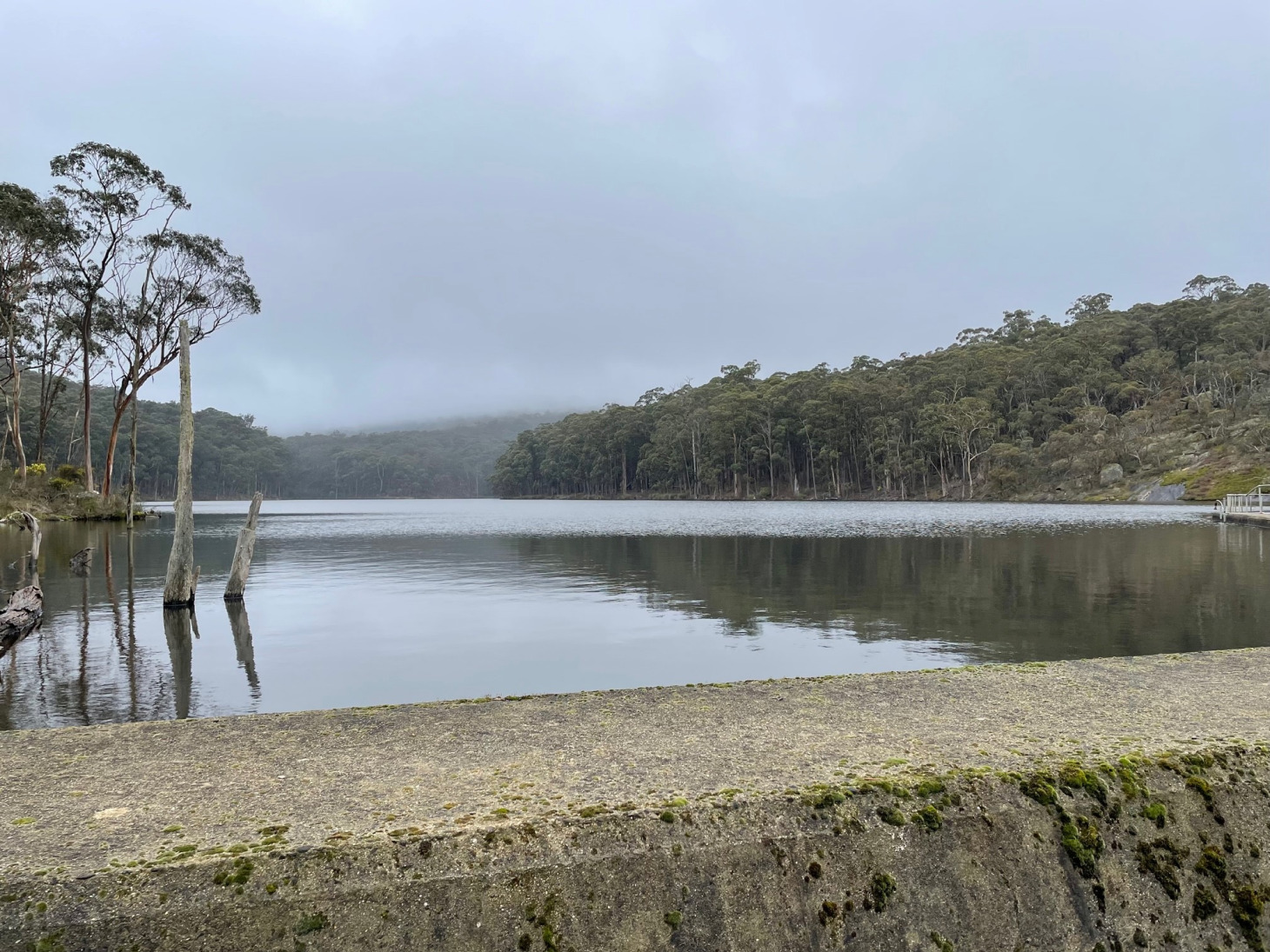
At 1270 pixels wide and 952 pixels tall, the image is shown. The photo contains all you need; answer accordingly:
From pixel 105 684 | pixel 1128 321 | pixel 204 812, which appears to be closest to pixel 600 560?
pixel 105 684

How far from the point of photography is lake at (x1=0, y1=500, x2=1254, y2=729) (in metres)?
9.30

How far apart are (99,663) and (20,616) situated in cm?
250

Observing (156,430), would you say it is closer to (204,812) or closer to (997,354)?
(997,354)

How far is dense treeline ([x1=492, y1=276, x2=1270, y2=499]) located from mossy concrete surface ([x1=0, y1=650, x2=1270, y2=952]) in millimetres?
83745

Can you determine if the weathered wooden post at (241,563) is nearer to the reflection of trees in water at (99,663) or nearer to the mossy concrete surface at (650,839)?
the reflection of trees in water at (99,663)

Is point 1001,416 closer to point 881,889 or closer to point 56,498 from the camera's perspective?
point 56,498

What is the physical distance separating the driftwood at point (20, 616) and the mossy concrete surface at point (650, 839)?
9135 mm

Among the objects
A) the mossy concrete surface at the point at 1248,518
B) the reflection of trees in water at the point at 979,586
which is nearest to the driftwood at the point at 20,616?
the reflection of trees in water at the point at 979,586

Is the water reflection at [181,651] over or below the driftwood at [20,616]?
below

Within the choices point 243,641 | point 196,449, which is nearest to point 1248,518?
point 243,641

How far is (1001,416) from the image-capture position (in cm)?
10338

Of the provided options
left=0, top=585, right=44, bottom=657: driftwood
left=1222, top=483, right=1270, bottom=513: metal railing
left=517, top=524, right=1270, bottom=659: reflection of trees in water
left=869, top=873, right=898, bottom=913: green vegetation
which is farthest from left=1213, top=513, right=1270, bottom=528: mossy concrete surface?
left=0, top=585, right=44, bottom=657: driftwood

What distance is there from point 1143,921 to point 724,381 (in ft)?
471

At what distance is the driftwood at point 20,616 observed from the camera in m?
10.8
